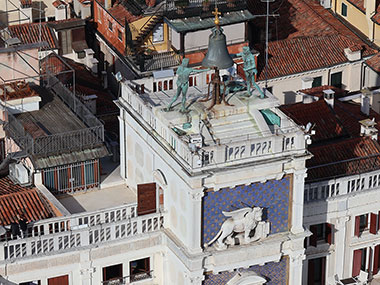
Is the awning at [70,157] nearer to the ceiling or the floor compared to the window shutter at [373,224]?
nearer to the ceiling

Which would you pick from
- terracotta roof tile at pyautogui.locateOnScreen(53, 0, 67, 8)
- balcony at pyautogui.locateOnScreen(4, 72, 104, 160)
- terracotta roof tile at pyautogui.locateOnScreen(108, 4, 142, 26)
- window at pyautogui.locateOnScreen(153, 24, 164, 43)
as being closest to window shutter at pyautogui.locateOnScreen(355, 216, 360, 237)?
balcony at pyautogui.locateOnScreen(4, 72, 104, 160)

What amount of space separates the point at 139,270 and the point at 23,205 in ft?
22.9

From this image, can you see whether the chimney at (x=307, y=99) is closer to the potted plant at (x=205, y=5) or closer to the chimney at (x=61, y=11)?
the potted plant at (x=205, y=5)

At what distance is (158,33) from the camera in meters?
100

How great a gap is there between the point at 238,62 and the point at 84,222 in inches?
1079

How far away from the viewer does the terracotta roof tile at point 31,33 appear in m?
103

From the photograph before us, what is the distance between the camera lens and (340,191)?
79.6 m

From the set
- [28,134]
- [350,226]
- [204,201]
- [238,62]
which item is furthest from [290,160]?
[238,62]

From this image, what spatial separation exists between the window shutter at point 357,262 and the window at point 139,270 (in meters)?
12.4

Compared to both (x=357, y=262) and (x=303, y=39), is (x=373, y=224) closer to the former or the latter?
(x=357, y=262)

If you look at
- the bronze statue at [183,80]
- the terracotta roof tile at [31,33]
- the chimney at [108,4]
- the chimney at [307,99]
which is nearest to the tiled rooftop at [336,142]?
the chimney at [307,99]

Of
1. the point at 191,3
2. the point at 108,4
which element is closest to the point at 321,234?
the point at 191,3

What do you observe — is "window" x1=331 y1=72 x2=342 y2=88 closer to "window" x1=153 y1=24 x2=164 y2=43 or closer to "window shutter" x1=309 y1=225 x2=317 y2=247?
"window" x1=153 y1=24 x2=164 y2=43

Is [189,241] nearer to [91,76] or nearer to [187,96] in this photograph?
[187,96]
